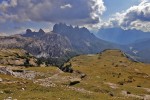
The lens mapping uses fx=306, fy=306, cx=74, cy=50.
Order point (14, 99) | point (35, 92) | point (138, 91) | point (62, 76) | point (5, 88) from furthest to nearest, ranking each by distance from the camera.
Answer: point (62, 76)
point (138, 91)
point (5, 88)
point (35, 92)
point (14, 99)

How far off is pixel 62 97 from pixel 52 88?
9147 mm

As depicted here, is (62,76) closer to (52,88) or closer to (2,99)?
(52,88)

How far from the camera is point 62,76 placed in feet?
399

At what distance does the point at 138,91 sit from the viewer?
102250 millimetres

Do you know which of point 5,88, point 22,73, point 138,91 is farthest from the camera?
point 22,73

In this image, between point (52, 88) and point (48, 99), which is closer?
point (48, 99)

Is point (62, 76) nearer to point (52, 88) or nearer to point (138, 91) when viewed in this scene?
point (138, 91)

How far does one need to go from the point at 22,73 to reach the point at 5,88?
3035 inches

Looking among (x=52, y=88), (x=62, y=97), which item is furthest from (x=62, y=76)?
(x=62, y=97)

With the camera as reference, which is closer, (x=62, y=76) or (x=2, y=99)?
(x=2, y=99)

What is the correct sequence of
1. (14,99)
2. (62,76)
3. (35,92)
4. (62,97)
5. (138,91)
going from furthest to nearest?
1. (62,76)
2. (138,91)
3. (35,92)
4. (62,97)
5. (14,99)

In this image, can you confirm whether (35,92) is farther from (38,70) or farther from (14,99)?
(38,70)

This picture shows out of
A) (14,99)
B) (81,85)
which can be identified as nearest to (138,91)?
(81,85)

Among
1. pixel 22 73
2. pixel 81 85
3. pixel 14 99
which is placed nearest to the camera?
pixel 14 99
